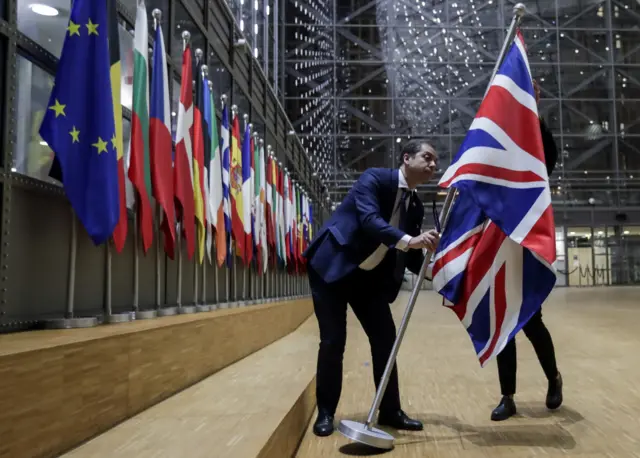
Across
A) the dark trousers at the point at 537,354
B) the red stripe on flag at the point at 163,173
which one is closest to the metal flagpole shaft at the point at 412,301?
the dark trousers at the point at 537,354

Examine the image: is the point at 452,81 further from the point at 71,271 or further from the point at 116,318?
the point at 71,271

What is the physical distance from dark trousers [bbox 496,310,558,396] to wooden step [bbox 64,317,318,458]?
1038mm

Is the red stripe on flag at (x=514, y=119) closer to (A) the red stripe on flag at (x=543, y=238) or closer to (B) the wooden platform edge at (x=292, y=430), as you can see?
(A) the red stripe on flag at (x=543, y=238)

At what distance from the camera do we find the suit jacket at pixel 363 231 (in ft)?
10.0

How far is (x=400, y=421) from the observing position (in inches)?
126

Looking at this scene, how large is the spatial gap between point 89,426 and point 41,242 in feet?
3.54

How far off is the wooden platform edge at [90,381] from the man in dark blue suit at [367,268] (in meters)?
0.76

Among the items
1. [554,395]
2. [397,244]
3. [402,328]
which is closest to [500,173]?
[397,244]

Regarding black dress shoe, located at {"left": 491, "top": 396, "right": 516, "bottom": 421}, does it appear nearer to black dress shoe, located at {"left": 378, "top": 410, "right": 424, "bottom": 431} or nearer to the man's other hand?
black dress shoe, located at {"left": 378, "top": 410, "right": 424, "bottom": 431}

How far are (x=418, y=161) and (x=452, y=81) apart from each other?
2336 centimetres

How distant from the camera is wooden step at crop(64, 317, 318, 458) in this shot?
7.25ft

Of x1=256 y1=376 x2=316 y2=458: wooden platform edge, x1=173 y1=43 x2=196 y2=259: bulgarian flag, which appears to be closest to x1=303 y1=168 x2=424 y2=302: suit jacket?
x1=256 y1=376 x2=316 y2=458: wooden platform edge

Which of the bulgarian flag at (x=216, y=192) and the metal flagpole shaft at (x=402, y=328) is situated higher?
the bulgarian flag at (x=216, y=192)

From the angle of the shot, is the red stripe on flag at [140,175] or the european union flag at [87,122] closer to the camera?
the european union flag at [87,122]
